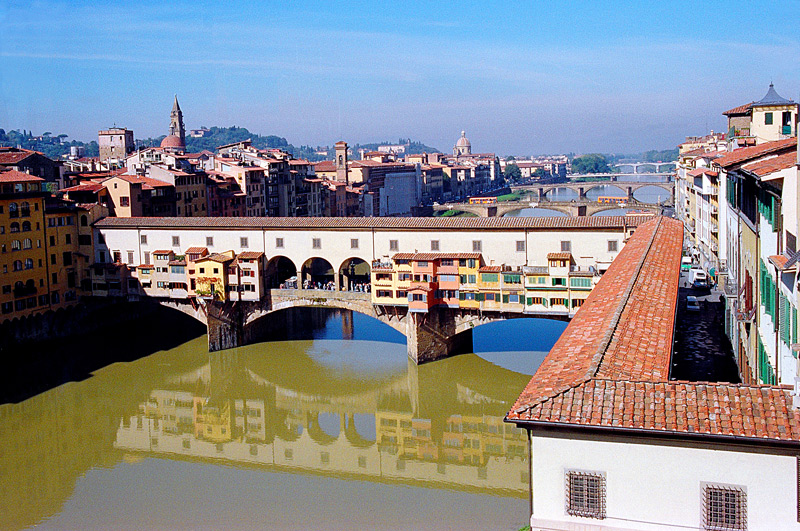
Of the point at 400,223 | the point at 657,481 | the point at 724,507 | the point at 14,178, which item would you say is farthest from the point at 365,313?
the point at 724,507

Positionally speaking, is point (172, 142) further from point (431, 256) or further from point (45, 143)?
point (431, 256)

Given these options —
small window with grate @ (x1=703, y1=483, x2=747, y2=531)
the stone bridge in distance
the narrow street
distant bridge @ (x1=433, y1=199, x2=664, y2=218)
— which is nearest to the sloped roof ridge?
small window with grate @ (x1=703, y1=483, x2=747, y2=531)

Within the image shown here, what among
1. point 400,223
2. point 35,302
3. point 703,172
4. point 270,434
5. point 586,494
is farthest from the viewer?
point 703,172

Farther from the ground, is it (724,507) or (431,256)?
(431,256)

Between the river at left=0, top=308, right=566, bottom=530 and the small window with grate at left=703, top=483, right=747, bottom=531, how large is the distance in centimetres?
669

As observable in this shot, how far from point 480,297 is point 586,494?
618 inches

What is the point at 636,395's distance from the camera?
6625mm

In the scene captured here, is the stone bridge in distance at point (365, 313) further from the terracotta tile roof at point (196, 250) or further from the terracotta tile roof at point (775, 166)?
the terracotta tile roof at point (775, 166)

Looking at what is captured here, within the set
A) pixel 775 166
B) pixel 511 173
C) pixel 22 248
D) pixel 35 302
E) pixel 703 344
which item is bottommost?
pixel 703 344

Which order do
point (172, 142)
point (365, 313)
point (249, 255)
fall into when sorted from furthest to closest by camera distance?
point (172, 142) < point (249, 255) < point (365, 313)

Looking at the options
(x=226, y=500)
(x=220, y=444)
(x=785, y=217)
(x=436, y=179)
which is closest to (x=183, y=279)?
(x=220, y=444)

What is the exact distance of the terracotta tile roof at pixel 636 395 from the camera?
6.18 m

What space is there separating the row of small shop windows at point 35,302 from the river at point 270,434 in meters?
1.42

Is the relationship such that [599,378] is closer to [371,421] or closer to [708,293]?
[371,421]
